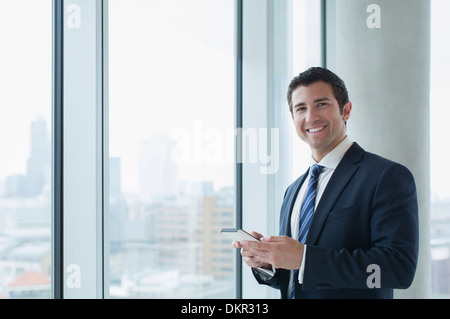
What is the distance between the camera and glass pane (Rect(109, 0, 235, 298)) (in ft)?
6.48

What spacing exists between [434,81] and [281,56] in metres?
1.13

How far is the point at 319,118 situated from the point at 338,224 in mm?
398

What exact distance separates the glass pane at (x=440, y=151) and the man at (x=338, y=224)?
1.83 meters

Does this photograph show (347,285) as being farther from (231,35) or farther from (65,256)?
(231,35)

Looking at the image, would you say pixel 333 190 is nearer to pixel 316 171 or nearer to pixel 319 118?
pixel 316 171

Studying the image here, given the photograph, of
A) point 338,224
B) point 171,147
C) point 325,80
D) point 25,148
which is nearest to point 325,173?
point 338,224

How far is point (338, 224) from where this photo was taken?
4.63 feet

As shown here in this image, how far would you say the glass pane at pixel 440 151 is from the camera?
3.12m

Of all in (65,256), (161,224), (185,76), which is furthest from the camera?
(185,76)

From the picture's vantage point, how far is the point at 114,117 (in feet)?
6.36

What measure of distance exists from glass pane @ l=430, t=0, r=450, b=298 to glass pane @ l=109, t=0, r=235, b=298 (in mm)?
1477

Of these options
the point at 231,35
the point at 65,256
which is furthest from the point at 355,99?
the point at 65,256

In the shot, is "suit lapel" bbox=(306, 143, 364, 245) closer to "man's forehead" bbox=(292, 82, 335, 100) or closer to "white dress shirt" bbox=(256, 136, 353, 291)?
"white dress shirt" bbox=(256, 136, 353, 291)

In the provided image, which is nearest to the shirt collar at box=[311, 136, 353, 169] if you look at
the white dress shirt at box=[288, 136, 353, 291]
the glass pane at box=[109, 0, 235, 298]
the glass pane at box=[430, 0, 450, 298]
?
the white dress shirt at box=[288, 136, 353, 291]
